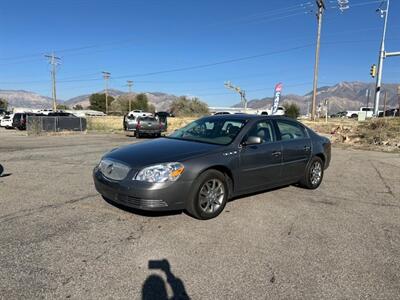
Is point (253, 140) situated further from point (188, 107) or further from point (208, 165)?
point (188, 107)

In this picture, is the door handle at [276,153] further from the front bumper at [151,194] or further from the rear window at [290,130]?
the front bumper at [151,194]

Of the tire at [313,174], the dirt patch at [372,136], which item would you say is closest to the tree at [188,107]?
the dirt patch at [372,136]

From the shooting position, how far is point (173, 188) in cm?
459

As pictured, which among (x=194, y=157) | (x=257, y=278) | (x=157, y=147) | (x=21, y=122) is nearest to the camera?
(x=257, y=278)

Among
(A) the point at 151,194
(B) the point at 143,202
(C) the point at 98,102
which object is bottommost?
(B) the point at 143,202

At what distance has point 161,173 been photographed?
4613 mm

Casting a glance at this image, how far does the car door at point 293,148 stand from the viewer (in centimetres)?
633

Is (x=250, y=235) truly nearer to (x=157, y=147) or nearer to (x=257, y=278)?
(x=257, y=278)

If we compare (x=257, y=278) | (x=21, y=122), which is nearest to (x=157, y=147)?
(x=257, y=278)

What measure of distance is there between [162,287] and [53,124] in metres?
26.3

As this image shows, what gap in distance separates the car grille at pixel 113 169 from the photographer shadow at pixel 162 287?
62.9 inches

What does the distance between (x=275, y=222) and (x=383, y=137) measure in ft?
50.9

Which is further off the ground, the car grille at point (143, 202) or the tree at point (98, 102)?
the tree at point (98, 102)

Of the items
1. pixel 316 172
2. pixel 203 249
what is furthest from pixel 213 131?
pixel 316 172
